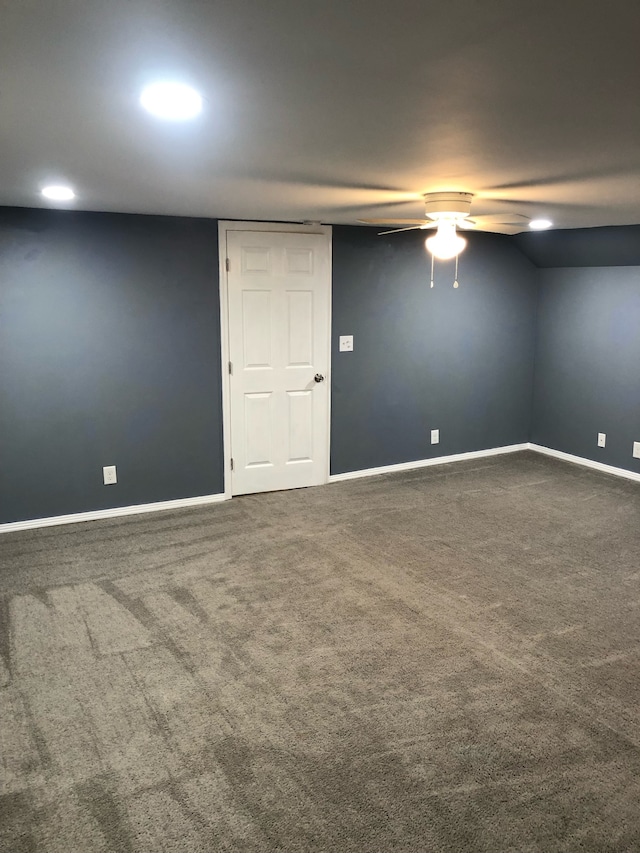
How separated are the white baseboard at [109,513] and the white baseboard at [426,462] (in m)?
1.06

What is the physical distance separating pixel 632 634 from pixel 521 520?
151 cm

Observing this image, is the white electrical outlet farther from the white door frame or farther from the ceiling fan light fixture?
the ceiling fan light fixture

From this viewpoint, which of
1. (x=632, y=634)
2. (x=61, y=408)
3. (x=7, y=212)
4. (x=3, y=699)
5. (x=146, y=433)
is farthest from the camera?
(x=146, y=433)

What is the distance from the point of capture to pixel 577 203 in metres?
3.47

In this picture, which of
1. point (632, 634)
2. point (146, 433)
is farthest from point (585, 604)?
point (146, 433)

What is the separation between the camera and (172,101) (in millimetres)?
1619

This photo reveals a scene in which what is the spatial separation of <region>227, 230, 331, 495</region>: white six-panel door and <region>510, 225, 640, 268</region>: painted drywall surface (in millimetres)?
1924

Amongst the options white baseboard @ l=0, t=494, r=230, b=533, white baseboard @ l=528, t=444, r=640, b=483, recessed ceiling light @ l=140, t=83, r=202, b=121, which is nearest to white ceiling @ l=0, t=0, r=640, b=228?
recessed ceiling light @ l=140, t=83, r=202, b=121

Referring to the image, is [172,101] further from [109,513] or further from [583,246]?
[583,246]

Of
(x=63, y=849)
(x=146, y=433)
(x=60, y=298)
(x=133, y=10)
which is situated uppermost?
(x=133, y=10)

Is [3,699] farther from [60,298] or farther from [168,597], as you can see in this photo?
[60,298]

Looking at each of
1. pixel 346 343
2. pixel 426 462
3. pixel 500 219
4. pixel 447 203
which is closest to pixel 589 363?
pixel 426 462

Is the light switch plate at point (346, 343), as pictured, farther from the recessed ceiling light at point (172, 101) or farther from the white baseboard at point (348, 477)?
the recessed ceiling light at point (172, 101)

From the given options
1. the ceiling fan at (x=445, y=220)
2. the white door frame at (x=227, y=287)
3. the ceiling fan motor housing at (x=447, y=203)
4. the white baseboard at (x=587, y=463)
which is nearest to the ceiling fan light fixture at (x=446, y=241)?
the ceiling fan at (x=445, y=220)
